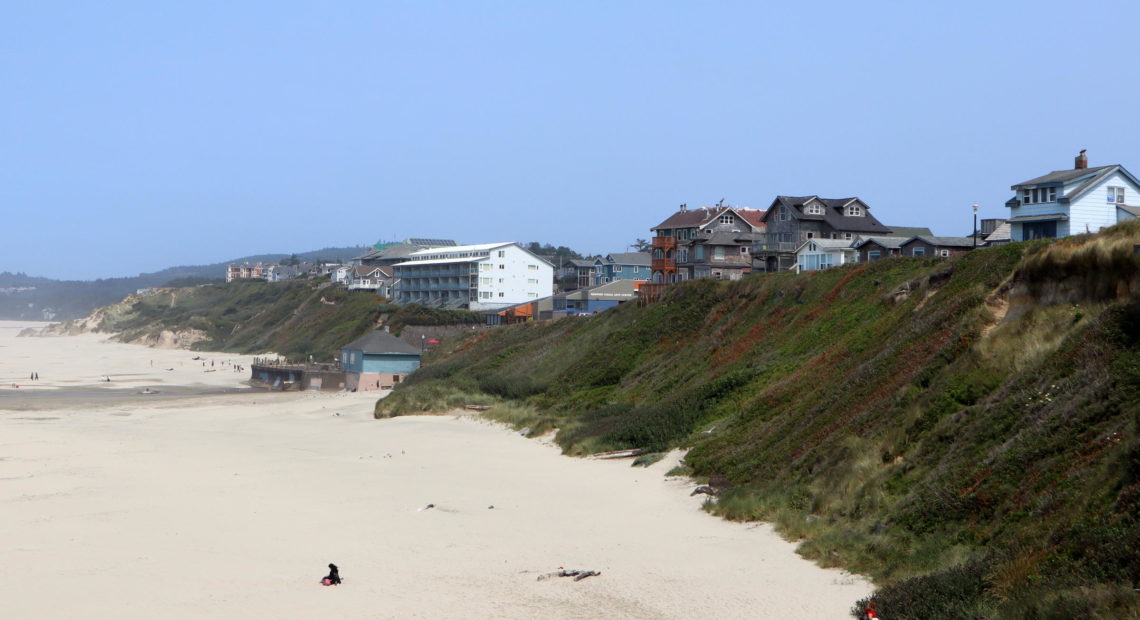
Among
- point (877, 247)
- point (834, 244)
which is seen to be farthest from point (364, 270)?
point (877, 247)

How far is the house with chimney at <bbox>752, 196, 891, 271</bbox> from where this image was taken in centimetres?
7444

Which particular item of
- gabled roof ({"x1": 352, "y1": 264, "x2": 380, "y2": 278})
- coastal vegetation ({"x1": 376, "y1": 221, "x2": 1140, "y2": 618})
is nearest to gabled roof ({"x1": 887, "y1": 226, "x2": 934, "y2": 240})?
coastal vegetation ({"x1": 376, "y1": 221, "x2": 1140, "y2": 618})

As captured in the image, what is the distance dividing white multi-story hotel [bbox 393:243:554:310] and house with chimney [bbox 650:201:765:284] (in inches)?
1027

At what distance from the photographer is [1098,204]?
4184 centimetres

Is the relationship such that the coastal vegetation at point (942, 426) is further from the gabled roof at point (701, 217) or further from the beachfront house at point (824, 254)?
the gabled roof at point (701, 217)

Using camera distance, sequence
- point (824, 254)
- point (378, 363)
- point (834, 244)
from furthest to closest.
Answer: point (834, 244), point (378, 363), point (824, 254)

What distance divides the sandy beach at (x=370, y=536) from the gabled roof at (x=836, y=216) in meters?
43.0

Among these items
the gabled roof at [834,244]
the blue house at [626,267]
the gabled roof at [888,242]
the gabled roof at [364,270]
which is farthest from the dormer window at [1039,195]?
the gabled roof at [364,270]

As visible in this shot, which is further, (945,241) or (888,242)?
(888,242)

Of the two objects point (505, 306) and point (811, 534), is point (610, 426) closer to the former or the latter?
point (811, 534)

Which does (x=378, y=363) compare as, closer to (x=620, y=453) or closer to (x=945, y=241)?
(x=945, y=241)

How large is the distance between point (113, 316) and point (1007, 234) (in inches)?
5853

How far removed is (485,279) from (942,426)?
93.1m

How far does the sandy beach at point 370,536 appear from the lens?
15367mm
